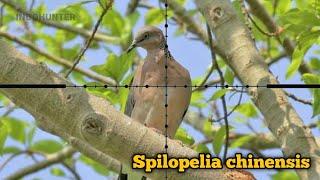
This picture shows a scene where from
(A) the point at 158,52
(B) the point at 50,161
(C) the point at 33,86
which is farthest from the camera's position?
(B) the point at 50,161

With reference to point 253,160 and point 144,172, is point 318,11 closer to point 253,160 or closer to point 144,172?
point 253,160

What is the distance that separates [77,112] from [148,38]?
1.69 metres

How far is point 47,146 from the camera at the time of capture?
465cm

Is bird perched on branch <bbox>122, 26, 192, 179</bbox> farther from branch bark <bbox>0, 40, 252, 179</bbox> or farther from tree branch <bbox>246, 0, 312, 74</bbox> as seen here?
branch bark <bbox>0, 40, 252, 179</bbox>

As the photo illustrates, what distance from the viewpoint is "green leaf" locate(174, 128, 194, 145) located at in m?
3.18

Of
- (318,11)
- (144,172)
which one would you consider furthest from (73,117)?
(318,11)

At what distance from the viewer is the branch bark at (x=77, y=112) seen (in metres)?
2.10

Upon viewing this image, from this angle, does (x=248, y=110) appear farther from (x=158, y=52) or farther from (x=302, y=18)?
(x=302, y=18)

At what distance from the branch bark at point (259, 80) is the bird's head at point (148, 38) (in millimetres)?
616

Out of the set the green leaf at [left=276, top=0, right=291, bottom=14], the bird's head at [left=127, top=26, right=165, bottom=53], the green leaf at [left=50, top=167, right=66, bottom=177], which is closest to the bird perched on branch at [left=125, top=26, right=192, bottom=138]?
the bird's head at [left=127, top=26, right=165, bottom=53]

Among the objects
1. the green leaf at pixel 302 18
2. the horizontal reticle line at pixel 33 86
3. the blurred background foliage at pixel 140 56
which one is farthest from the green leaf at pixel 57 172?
the horizontal reticle line at pixel 33 86

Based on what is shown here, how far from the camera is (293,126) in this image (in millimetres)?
2727

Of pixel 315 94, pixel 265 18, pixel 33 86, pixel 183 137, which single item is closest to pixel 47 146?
pixel 183 137

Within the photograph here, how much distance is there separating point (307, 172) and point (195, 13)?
7.84ft
